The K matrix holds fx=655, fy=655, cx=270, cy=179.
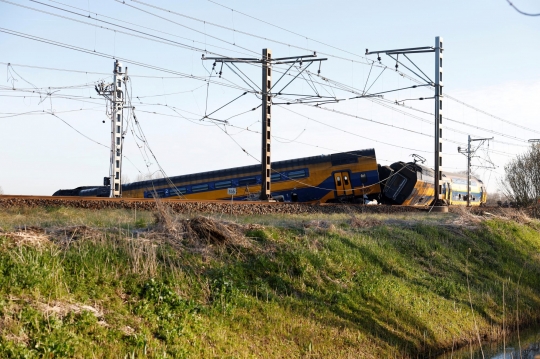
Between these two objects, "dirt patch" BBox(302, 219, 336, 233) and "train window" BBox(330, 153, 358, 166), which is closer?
"dirt patch" BBox(302, 219, 336, 233)

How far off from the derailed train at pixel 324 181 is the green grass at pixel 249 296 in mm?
19549

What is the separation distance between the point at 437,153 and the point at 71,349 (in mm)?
29104

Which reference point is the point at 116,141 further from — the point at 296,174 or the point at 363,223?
the point at 363,223

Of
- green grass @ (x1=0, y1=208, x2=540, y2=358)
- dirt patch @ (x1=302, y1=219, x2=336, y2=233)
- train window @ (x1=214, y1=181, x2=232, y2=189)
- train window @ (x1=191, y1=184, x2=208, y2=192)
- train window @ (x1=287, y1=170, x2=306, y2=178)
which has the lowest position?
green grass @ (x1=0, y1=208, x2=540, y2=358)

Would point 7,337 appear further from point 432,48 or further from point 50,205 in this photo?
point 432,48

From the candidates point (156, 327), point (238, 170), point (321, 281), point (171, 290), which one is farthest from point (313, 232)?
point (238, 170)

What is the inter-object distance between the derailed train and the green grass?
19.5m

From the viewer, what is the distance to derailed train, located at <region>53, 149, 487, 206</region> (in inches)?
1531

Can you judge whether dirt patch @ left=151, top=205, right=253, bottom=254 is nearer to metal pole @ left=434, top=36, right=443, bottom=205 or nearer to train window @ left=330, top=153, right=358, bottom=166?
metal pole @ left=434, top=36, right=443, bottom=205

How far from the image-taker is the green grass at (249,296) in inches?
312

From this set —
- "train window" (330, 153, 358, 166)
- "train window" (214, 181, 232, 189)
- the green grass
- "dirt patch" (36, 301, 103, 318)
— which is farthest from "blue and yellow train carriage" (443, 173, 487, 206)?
"dirt patch" (36, 301, 103, 318)

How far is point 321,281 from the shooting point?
13.1 metres

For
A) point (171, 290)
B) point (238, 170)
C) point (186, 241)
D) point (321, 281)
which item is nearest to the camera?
point (171, 290)

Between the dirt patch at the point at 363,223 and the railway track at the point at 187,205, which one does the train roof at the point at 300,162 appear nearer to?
the railway track at the point at 187,205
